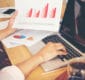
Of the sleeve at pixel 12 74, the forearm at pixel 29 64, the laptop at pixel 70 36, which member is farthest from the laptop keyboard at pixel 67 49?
the sleeve at pixel 12 74

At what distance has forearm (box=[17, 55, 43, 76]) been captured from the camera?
1.00 m

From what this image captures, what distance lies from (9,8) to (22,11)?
0.57 m

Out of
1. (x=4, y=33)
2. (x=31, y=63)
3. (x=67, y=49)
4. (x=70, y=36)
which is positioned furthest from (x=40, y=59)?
(x=4, y=33)

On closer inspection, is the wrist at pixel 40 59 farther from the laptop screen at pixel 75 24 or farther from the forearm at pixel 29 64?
the laptop screen at pixel 75 24

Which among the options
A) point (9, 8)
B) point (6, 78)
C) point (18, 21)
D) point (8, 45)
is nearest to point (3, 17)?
point (9, 8)

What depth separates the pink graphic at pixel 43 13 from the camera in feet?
4.18

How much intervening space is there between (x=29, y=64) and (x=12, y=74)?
0.46 feet

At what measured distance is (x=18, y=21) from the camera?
1.34 m

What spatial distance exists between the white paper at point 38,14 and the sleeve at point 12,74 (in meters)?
0.42

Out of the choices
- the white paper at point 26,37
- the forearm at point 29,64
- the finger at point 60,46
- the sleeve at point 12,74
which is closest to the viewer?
the sleeve at point 12,74

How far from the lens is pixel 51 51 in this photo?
1.09 meters

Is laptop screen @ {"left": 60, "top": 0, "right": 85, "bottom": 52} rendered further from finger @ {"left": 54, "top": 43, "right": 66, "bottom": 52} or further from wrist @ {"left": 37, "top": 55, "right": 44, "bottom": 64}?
wrist @ {"left": 37, "top": 55, "right": 44, "bottom": 64}

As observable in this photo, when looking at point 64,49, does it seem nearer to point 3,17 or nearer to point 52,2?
A: point 52,2

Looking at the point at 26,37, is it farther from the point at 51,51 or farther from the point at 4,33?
the point at 51,51
